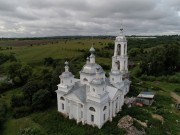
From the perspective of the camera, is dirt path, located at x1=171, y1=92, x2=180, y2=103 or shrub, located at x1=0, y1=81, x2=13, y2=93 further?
shrub, located at x1=0, y1=81, x2=13, y2=93

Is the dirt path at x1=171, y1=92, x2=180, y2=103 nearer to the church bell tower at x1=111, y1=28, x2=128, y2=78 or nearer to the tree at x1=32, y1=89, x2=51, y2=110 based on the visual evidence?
the church bell tower at x1=111, y1=28, x2=128, y2=78

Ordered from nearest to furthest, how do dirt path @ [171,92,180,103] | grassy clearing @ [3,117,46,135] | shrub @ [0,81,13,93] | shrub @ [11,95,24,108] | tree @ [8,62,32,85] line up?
grassy clearing @ [3,117,46,135] < shrub @ [11,95,24,108] < dirt path @ [171,92,180,103] < shrub @ [0,81,13,93] < tree @ [8,62,32,85]

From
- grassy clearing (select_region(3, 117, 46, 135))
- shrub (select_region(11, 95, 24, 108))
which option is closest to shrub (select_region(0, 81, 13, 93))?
shrub (select_region(11, 95, 24, 108))

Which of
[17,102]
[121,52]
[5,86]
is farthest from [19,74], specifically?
[121,52]

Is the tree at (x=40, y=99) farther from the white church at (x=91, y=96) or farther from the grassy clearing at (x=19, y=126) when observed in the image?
the white church at (x=91, y=96)

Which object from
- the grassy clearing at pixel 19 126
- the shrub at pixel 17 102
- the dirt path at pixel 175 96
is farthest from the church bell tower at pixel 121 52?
the shrub at pixel 17 102

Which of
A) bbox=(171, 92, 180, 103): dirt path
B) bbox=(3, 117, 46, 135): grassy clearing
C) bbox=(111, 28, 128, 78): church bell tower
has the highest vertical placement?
bbox=(111, 28, 128, 78): church bell tower

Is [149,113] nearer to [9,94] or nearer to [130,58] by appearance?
[9,94]
